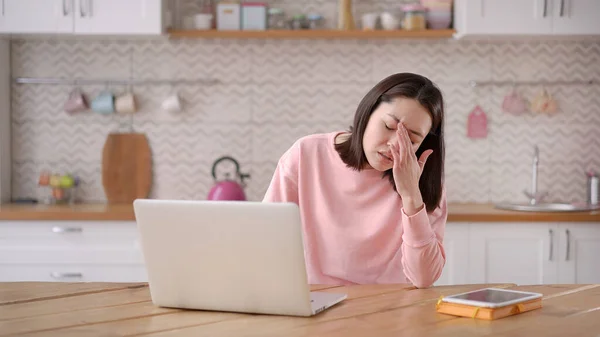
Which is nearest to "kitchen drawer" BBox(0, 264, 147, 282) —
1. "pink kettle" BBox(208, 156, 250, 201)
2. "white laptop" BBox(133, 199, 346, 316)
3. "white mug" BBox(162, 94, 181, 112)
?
"pink kettle" BBox(208, 156, 250, 201)

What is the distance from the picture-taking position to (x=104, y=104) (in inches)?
166

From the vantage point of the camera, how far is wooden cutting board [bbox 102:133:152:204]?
14.0 feet

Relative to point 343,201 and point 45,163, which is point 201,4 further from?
point 343,201

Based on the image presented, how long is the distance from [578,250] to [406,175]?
2.02 meters

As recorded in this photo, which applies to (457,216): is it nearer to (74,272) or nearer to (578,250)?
(578,250)

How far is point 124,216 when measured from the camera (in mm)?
3725

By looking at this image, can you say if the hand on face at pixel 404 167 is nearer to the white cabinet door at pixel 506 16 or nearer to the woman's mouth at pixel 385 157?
the woman's mouth at pixel 385 157

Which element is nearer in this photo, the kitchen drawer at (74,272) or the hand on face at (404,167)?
the hand on face at (404,167)

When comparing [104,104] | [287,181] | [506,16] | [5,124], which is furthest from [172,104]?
[287,181]

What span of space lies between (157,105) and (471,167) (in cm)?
169

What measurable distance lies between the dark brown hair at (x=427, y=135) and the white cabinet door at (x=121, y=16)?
72.1 inches

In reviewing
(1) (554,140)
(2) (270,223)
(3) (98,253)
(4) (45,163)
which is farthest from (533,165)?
(2) (270,223)

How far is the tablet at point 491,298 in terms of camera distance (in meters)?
1.67

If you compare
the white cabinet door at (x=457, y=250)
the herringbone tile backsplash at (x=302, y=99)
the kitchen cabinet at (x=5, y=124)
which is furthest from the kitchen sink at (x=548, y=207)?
the kitchen cabinet at (x=5, y=124)
